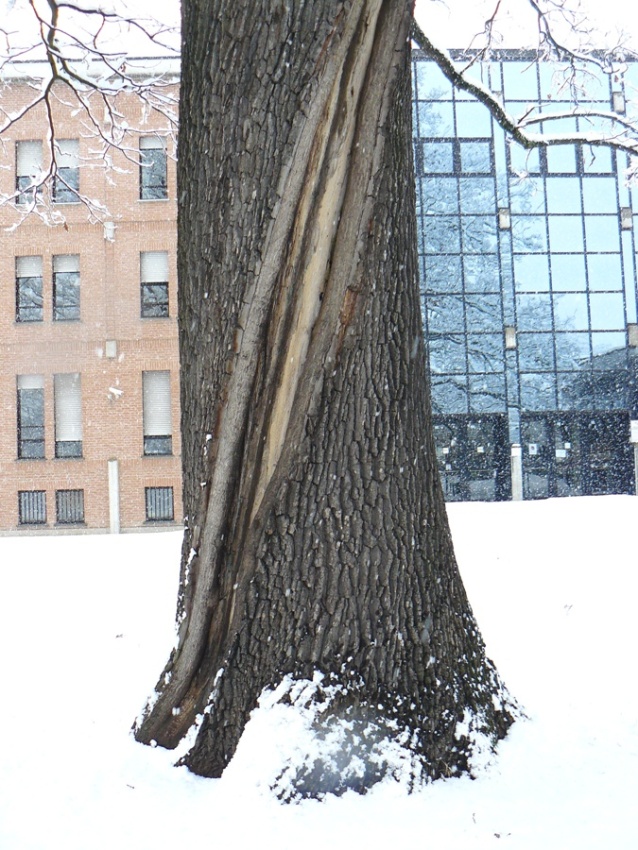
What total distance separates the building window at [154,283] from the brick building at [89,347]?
29 millimetres

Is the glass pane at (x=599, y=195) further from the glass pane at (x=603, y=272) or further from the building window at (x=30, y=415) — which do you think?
the building window at (x=30, y=415)

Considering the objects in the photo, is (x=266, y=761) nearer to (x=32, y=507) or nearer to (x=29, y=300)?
(x=32, y=507)

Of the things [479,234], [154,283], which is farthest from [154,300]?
[479,234]

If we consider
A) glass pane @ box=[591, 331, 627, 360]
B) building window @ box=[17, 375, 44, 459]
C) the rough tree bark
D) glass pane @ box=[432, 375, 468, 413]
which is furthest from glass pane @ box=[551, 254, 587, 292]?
the rough tree bark

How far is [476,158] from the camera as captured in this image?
79.2 ft

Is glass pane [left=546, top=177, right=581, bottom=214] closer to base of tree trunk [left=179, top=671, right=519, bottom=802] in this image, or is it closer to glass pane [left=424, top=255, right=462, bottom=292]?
glass pane [left=424, top=255, right=462, bottom=292]

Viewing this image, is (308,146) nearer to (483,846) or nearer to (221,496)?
(221,496)

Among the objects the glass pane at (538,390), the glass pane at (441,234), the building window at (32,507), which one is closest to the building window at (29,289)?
the building window at (32,507)

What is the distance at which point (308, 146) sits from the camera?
9.66 feet

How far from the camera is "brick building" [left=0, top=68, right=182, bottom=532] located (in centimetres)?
2259

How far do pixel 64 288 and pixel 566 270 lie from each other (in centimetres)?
1497

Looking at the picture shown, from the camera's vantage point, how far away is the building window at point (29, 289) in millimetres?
23188

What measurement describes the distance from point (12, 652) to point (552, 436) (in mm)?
20989

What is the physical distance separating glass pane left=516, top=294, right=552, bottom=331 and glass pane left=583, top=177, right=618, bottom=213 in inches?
126
